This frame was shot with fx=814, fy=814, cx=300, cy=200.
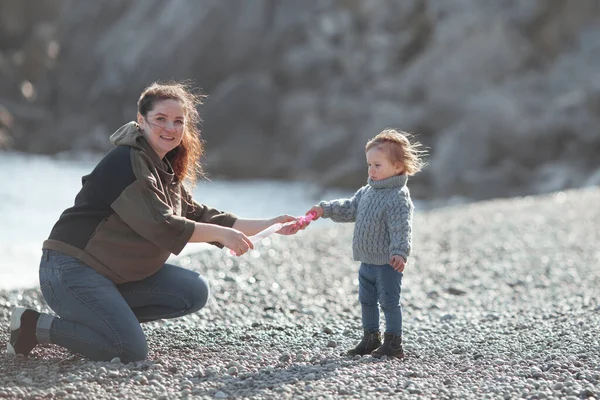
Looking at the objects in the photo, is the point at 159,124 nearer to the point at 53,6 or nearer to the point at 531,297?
the point at 531,297

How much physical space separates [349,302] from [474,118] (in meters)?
21.5

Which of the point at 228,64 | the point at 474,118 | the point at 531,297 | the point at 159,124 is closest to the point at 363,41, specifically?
the point at 228,64

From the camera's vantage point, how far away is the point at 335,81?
125 ft

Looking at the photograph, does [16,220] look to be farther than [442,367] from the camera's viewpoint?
Yes

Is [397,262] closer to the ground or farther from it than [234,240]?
closer to the ground

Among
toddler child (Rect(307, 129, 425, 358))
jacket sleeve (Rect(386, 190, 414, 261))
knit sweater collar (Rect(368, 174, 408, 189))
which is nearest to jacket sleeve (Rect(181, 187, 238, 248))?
toddler child (Rect(307, 129, 425, 358))

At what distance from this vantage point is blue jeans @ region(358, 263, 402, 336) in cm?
514

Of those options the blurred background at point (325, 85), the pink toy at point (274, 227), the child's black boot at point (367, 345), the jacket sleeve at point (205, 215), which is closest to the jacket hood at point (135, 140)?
the jacket sleeve at point (205, 215)

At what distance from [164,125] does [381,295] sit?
5.71 ft

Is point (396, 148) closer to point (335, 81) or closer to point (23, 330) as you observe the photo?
point (23, 330)

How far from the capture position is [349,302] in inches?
323

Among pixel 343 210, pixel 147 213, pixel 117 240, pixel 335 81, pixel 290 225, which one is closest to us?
pixel 147 213

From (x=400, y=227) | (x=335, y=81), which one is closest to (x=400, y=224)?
(x=400, y=227)

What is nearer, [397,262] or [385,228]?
[397,262]
